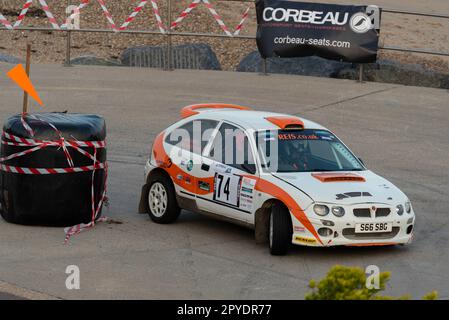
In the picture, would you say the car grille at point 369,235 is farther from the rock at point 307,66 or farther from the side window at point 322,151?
the rock at point 307,66

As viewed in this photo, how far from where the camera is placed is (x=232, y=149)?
12.9 m

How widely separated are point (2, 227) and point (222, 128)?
2.90 m

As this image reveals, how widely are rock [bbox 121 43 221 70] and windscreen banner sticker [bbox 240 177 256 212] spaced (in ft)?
48.8

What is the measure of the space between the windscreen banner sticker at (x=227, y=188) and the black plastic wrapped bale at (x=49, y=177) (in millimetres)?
1490

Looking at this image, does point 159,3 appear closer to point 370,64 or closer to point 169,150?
point 370,64

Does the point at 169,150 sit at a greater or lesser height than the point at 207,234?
greater

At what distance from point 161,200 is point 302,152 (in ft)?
6.25

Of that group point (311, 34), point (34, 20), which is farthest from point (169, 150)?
point (34, 20)

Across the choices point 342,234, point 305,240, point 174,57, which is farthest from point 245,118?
point 174,57

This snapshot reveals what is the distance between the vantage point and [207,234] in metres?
13.0

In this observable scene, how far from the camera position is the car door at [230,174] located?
12.4m

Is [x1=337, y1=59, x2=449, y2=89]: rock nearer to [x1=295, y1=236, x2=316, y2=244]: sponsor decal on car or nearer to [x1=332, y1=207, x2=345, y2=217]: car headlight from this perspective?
[x1=332, y1=207, x2=345, y2=217]: car headlight

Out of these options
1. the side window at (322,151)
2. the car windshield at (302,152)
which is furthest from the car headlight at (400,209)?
the side window at (322,151)
